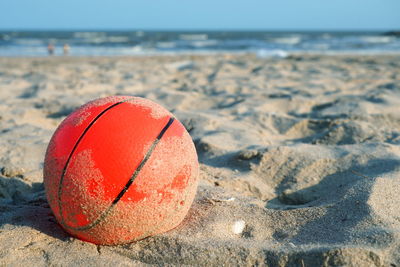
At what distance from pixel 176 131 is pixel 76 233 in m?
0.80

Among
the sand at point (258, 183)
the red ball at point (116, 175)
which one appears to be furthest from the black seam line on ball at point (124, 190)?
the sand at point (258, 183)

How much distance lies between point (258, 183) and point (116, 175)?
4.96 ft

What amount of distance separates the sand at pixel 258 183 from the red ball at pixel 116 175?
0.51ft

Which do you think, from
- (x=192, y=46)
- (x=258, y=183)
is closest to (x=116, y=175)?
(x=258, y=183)

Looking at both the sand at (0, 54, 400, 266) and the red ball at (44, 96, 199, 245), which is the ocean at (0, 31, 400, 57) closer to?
the sand at (0, 54, 400, 266)

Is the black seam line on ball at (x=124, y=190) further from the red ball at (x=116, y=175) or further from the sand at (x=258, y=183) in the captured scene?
the sand at (x=258, y=183)

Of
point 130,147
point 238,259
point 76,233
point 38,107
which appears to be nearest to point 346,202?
point 238,259

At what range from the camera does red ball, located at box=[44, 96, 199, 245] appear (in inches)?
82.1

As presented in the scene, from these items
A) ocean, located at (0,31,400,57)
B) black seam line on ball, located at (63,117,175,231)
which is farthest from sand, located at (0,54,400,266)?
ocean, located at (0,31,400,57)

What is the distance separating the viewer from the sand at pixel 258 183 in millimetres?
2109

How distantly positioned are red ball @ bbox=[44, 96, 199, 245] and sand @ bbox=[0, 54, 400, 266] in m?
0.16

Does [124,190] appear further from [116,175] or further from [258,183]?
[258,183]

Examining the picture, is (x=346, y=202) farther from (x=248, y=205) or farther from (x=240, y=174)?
(x=240, y=174)

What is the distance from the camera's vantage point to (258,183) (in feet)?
10.7
